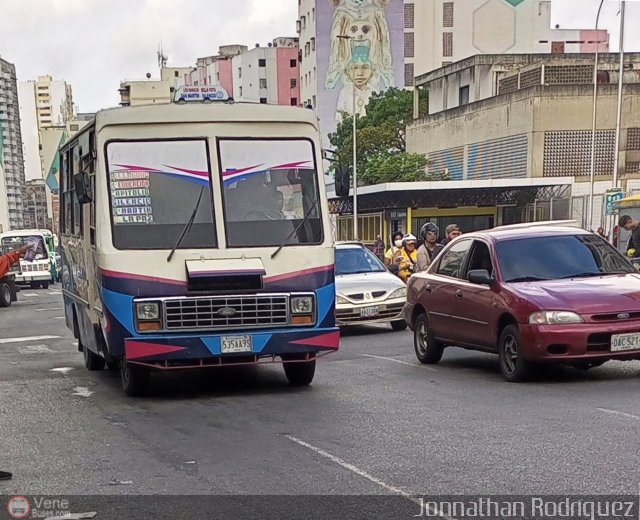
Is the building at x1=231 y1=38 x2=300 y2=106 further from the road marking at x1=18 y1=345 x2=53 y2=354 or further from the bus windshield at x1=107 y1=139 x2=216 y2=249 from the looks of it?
the bus windshield at x1=107 y1=139 x2=216 y2=249

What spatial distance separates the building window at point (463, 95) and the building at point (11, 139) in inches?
2662

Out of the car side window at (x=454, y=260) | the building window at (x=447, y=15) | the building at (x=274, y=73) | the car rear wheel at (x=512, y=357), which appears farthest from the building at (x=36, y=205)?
the car rear wheel at (x=512, y=357)

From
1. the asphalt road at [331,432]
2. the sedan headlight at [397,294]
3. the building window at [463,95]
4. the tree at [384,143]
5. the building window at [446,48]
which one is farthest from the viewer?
the building window at [446,48]

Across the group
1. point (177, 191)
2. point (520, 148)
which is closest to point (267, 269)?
point (177, 191)

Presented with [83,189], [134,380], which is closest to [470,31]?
[83,189]

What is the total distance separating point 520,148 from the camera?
1852 inches

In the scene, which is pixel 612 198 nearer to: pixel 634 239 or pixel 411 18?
pixel 634 239

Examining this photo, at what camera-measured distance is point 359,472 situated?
20.7 feet

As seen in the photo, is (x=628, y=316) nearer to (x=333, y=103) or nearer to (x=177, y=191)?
(x=177, y=191)

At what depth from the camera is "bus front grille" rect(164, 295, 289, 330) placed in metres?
9.18

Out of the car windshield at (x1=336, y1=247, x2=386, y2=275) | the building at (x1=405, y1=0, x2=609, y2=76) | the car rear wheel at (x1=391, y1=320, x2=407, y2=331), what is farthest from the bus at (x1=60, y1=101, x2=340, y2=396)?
the building at (x1=405, y1=0, x2=609, y2=76)

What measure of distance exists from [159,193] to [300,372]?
8.62 feet

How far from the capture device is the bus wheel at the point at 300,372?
10.4 m

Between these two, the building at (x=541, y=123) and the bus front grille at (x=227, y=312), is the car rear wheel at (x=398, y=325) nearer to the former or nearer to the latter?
the bus front grille at (x=227, y=312)
